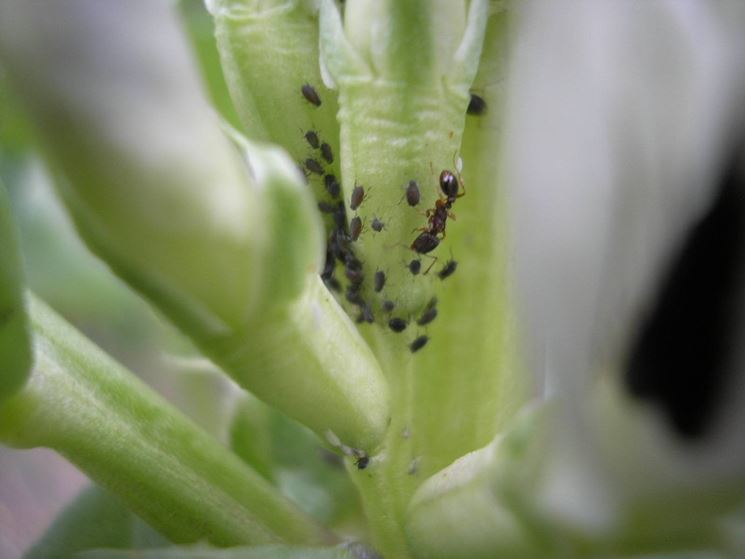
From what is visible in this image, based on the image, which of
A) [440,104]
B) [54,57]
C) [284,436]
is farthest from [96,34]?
[284,436]

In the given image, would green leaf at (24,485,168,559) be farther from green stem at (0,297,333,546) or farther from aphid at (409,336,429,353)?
aphid at (409,336,429,353)

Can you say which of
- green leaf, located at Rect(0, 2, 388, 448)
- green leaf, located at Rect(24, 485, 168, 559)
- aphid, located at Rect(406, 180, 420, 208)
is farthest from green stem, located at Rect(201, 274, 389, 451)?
green leaf, located at Rect(24, 485, 168, 559)

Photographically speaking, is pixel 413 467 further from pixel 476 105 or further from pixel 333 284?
pixel 476 105

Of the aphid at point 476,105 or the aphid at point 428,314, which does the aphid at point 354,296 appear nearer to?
the aphid at point 428,314

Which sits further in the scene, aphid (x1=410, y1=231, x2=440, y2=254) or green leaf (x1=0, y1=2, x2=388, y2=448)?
aphid (x1=410, y1=231, x2=440, y2=254)

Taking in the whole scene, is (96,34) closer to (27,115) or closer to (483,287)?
(27,115)

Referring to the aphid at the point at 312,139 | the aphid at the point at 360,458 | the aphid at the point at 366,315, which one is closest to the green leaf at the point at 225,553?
the aphid at the point at 360,458
